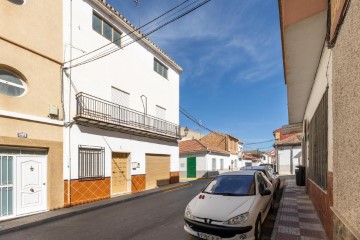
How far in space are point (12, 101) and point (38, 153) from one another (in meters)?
2.16

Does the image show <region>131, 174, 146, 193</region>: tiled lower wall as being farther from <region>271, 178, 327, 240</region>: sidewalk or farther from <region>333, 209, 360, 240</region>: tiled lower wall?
<region>333, 209, 360, 240</region>: tiled lower wall

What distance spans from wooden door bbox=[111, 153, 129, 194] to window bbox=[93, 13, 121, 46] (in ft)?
21.3

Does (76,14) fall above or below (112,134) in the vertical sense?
above

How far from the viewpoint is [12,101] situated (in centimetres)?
867

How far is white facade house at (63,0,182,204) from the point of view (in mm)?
11008

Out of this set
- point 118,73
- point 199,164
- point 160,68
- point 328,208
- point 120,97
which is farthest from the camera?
point 199,164

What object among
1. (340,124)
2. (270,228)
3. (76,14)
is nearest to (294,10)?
(340,124)

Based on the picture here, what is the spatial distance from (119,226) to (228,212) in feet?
12.2

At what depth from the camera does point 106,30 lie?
44.4 ft

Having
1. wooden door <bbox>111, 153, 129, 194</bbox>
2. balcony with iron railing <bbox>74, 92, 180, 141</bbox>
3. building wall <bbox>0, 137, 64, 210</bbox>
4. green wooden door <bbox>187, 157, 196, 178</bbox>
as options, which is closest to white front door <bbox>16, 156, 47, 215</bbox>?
building wall <bbox>0, 137, 64, 210</bbox>

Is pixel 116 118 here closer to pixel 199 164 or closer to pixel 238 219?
pixel 238 219

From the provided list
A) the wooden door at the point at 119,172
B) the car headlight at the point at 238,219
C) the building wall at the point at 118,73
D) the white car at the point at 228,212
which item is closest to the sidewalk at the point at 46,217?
the wooden door at the point at 119,172

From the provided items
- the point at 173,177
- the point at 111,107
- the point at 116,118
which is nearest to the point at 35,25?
the point at 111,107

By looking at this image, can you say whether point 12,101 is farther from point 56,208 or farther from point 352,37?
point 352,37
